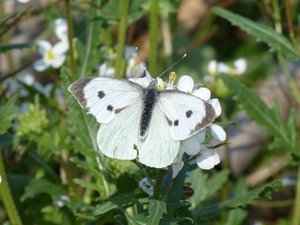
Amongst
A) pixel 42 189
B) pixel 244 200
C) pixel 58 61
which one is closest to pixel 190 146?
pixel 244 200

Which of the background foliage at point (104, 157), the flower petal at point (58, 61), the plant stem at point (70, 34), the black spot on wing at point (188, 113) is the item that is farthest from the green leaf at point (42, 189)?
the black spot on wing at point (188, 113)

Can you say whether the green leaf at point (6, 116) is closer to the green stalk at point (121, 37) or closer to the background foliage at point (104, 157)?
the background foliage at point (104, 157)

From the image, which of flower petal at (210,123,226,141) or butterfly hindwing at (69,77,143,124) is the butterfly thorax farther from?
flower petal at (210,123,226,141)

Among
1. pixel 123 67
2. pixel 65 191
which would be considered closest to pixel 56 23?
pixel 123 67

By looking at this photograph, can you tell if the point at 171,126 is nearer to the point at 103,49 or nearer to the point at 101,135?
the point at 101,135

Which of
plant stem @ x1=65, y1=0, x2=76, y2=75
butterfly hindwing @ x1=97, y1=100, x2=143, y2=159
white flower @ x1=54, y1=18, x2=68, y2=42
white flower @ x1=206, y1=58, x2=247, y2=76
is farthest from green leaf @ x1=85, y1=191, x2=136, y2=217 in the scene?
white flower @ x1=206, y1=58, x2=247, y2=76

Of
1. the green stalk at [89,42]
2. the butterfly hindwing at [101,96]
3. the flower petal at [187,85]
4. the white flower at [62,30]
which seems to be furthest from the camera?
the white flower at [62,30]
